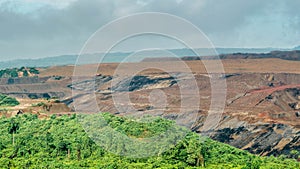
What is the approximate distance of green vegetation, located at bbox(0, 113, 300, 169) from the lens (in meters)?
27.5

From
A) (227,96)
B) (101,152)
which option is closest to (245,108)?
(227,96)

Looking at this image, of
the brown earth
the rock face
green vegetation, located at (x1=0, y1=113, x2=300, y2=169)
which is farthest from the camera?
the brown earth

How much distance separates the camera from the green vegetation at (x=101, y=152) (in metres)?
27.5

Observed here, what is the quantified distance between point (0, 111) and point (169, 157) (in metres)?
26.9

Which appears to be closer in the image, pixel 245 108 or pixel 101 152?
pixel 101 152

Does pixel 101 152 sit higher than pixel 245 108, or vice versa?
pixel 245 108

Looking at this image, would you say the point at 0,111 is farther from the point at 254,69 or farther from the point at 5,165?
the point at 254,69

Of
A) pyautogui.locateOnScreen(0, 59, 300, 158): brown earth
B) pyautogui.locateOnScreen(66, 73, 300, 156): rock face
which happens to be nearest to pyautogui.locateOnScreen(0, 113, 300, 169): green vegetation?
pyautogui.locateOnScreen(66, 73, 300, 156): rock face

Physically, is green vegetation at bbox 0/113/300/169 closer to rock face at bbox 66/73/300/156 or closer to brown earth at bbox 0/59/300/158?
rock face at bbox 66/73/300/156

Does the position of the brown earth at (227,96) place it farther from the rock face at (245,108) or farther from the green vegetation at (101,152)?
the green vegetation at (101,152)

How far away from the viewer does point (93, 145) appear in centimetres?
3044

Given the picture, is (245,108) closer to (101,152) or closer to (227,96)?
(227,96)

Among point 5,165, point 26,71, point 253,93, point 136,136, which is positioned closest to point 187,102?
point 253,93

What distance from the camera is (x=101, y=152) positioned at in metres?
29.7
